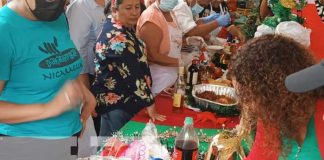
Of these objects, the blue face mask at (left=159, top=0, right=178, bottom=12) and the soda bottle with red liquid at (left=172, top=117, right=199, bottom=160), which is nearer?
the soda bottle with red liquid at (left=172, top=117, right=199, bottom=160)

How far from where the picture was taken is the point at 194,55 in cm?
278

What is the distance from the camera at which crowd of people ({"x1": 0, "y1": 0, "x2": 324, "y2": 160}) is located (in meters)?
1.05

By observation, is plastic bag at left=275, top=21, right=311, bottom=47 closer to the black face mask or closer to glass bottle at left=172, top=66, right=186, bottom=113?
glass bottle at left=172, top=66, right=186, bottom=113

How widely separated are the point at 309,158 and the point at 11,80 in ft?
3.23

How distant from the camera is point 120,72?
2.02 m

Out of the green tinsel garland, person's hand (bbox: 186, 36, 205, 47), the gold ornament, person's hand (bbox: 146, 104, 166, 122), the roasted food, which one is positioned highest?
the gold ornament

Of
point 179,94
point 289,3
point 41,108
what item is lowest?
point 179,94

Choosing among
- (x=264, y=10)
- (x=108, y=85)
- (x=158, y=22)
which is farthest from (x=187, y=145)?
(x=264, y=10)

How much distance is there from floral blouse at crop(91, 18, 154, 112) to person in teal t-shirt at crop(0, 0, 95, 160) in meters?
0.50

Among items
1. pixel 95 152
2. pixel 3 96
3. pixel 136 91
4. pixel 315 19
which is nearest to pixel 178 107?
pixel 136 91

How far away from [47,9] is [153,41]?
3.23 feet

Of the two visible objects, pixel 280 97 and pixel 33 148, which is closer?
pixel 280 97

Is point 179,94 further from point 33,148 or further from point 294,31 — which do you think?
point 33,148

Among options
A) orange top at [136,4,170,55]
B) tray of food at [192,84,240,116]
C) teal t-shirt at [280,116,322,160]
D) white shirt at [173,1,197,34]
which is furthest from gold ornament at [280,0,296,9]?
teal t-shirt at [280,116,322,160]
